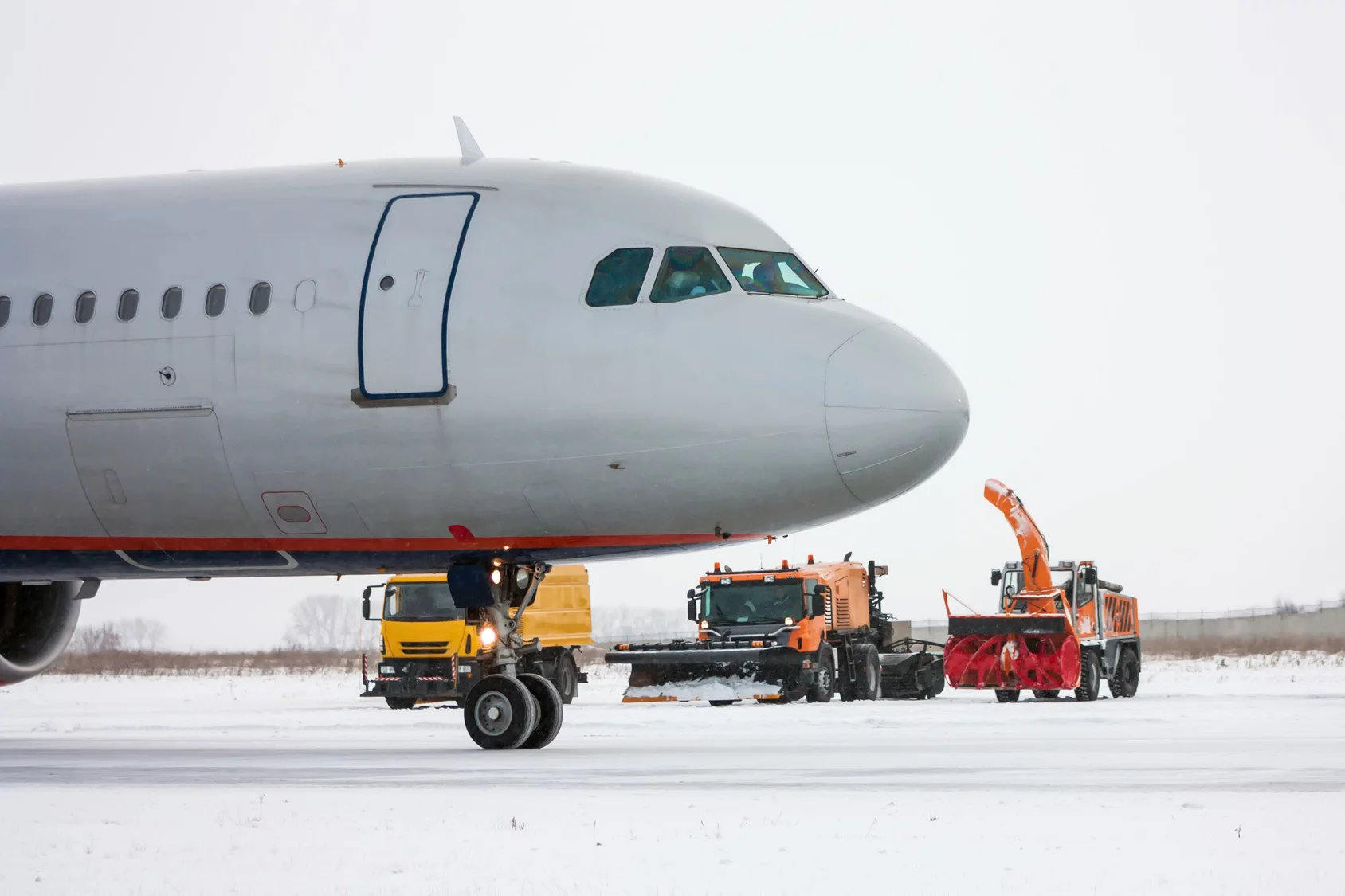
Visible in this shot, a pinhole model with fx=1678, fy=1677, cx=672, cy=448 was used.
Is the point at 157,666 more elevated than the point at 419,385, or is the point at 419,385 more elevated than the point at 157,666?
the point at 419,385

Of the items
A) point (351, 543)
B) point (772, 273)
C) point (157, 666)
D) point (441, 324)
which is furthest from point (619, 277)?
point (157, 666)

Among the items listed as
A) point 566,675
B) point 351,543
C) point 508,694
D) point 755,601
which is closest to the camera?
point 351,543

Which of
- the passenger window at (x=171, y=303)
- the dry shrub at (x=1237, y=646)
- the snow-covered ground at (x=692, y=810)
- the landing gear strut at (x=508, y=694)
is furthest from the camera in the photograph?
the dry shrub at (x=1237, y=646)

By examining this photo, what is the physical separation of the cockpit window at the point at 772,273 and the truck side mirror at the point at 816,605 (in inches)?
664

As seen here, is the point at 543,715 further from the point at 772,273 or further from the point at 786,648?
the point at 786,648

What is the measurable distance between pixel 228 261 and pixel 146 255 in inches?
35.0

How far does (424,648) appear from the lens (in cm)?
3144

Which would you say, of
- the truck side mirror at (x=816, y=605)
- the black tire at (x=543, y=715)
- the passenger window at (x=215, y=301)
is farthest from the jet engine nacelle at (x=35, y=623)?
the truck side mirror at (x=816, y=605)

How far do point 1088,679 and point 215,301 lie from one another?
19.9 m

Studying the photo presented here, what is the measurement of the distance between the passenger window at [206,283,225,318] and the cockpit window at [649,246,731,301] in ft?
13.3

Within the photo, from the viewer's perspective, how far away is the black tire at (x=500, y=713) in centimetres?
1698

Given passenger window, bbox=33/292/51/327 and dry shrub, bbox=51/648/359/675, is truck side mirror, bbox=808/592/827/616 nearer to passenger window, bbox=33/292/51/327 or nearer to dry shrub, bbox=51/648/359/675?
passenger window, bbox=33/292/51/327

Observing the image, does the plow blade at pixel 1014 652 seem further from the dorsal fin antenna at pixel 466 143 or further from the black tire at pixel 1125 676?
the dorsal fin antenna at pixel 466 143

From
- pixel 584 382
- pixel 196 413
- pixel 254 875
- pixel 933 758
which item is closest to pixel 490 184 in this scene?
pixel 584 382
